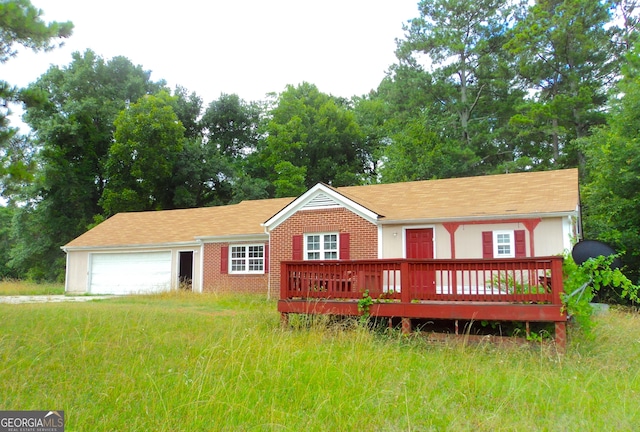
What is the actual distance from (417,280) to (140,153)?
94.4 feet

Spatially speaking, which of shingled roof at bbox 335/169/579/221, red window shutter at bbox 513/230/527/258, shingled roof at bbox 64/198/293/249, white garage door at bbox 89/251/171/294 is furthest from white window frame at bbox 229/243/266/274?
red window shutter at bbox 513/230/527/258

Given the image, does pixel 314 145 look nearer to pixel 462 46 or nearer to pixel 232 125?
pixel 232 125

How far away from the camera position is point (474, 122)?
3416cm

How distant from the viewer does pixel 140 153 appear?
33.9m

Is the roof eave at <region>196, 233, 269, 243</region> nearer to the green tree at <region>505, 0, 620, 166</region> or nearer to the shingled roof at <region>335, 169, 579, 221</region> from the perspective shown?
the shingled roof at <region>335, 169, 579, 221</region>

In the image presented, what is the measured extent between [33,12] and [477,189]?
1513 cm

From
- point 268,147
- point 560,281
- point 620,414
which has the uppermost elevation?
point 268,147

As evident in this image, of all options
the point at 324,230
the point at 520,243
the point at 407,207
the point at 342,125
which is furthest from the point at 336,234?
the point at 342,125

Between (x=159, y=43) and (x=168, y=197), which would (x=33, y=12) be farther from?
(x=168, y=197)

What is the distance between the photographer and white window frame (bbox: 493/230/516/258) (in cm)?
1532

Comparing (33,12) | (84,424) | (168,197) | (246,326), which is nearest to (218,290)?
(246,326)

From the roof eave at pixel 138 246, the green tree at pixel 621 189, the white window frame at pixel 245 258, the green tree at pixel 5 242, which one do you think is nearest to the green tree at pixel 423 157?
the green tree at pixel 621 189

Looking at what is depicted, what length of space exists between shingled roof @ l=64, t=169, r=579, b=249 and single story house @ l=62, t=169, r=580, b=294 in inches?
1.7

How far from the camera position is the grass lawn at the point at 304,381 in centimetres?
505
